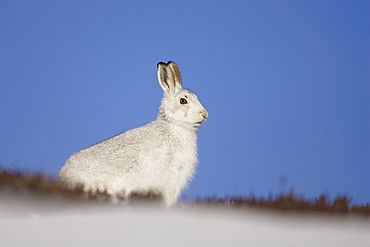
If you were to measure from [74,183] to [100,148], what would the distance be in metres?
0.81

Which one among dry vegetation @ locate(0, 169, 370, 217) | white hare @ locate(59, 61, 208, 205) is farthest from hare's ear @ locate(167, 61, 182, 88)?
dry vegetation @ locate(0, 169, 370, 217)

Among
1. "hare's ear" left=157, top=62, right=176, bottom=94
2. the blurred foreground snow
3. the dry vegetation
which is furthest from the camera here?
"hare's ear" left=157, top=62, right=176, bottom=94

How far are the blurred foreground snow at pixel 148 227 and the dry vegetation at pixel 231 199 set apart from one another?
21 centimetres

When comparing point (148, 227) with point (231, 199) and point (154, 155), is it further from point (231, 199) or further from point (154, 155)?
point (231, 199)

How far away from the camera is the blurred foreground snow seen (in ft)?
21.9

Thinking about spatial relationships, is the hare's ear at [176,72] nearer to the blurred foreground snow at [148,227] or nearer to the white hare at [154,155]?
the white hare at [154,155]

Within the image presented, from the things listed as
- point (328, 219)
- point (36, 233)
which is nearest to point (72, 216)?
point (36, 233)

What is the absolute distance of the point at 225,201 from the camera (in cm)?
959

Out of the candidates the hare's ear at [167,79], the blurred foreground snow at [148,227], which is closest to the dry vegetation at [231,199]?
the blurred foreground snow at [148,227]

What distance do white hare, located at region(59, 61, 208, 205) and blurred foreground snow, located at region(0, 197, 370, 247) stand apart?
58 centimetres

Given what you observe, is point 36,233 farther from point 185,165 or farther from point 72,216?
point 185,165

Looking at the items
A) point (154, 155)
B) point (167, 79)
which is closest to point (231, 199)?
point (154, 155)

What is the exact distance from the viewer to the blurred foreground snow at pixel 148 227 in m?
6.66

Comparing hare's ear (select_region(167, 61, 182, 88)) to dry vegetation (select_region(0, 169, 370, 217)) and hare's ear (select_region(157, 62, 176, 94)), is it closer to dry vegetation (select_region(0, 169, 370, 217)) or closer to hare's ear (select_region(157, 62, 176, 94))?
hare's ear (select_region(157, 62, 176, 94))
